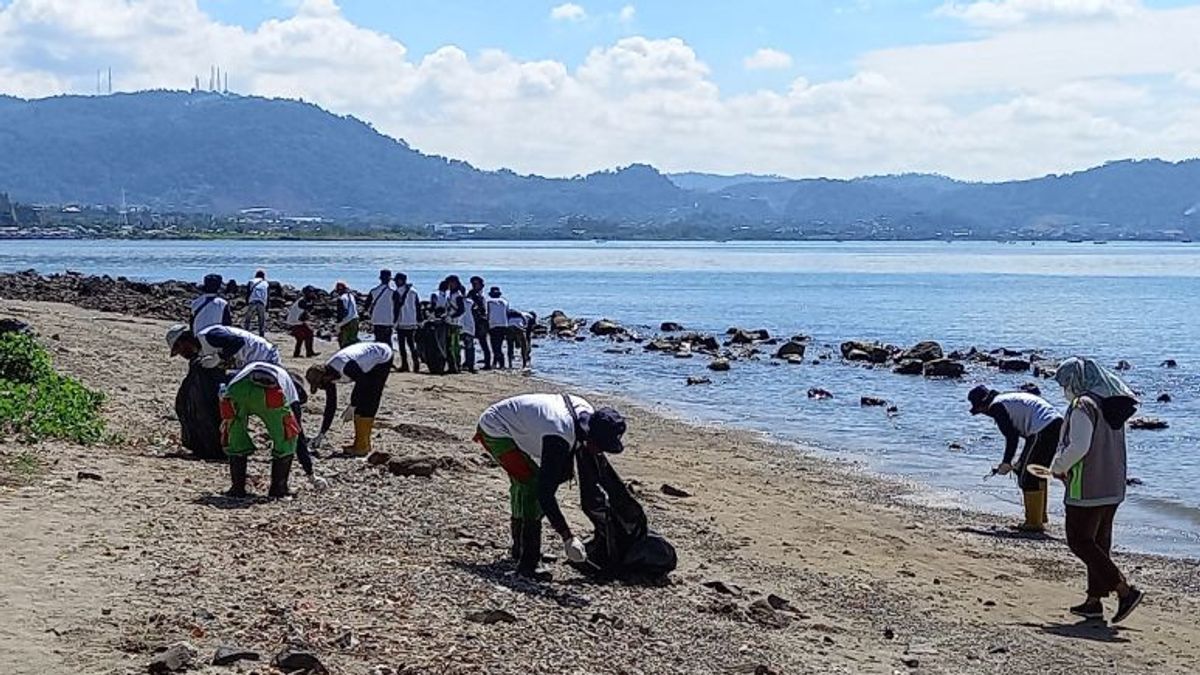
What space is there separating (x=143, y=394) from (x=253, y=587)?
9.94 metres

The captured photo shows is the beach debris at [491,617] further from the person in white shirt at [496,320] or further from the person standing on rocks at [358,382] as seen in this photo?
the person in white shirt at [496,320]

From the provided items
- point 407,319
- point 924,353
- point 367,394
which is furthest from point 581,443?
point 924,353

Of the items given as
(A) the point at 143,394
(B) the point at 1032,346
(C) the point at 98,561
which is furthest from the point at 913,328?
(C) the point at 98,561

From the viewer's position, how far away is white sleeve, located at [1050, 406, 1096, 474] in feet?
34.8

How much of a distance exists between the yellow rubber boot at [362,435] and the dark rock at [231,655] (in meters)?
7.23

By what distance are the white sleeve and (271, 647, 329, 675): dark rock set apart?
553 centimetres

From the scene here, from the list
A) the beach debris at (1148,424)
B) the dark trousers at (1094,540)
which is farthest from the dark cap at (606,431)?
the beach debris at (1148,424)

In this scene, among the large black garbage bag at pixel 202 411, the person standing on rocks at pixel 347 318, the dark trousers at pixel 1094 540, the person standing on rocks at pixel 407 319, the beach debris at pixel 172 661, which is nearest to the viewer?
the beach debris at pixel 172 661

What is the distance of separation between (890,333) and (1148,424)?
92.7ft

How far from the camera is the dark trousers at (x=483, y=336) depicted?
97.1 ft

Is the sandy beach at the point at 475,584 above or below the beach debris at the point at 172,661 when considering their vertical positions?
below

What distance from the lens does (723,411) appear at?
27.7 meters

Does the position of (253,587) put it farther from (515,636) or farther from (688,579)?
(688,579)

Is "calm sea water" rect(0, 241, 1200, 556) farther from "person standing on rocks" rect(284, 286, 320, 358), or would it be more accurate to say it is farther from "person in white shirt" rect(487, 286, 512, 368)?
"person standing on rocks" rect(284, 286, 320, 358)
